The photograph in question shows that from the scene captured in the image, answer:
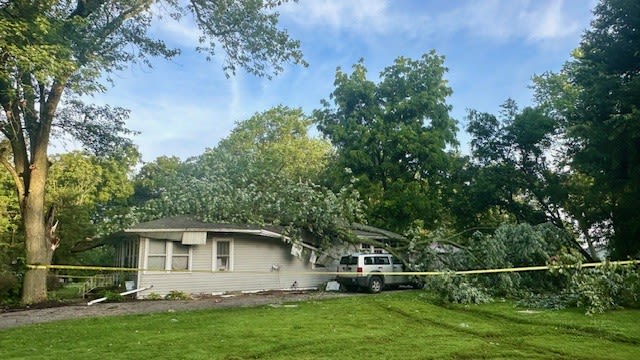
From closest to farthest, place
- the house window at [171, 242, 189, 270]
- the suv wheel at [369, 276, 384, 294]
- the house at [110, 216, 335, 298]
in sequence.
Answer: the house at [110, 216, 335, 298]
the house window at [171, 242, 189, 270]
the suv wheel at [369, 276, 384, 294]

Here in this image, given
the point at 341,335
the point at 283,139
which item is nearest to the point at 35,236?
the point at 341,335

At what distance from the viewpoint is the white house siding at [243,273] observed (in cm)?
1736

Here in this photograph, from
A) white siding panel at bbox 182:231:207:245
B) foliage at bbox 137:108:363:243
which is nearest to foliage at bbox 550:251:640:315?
foliage at bbox 137:108:363:243

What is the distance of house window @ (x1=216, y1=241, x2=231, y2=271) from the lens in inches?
742

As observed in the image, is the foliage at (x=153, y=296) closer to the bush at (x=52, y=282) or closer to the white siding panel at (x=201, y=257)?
the white siding panel at (x=201, y=257)

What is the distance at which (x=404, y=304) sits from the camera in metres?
13.1

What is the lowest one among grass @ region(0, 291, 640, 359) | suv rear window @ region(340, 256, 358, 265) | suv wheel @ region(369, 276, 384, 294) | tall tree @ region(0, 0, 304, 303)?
grass @ region(0, 291, 640, 359)

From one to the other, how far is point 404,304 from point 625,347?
613cm

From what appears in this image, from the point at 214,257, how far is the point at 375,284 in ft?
21.1

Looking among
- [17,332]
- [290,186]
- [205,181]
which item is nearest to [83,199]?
[205,181]

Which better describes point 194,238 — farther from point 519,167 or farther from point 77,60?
point 519,167

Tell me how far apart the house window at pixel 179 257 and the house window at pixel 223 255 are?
4.12 feet

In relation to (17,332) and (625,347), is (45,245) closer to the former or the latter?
(17,332)

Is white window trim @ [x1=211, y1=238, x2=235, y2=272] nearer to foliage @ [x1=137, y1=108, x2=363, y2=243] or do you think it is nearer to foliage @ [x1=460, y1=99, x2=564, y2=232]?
foliage @ [x1=137, y1=108, x2=363, y2=243]
